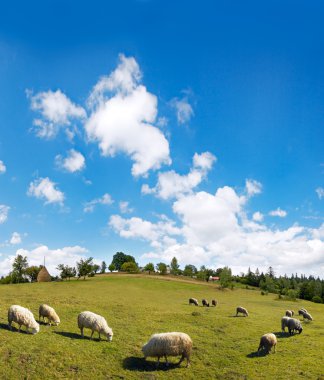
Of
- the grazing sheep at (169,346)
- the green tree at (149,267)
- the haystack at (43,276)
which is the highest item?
the green tree at (149,267)

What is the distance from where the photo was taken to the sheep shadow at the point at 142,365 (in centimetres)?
2302

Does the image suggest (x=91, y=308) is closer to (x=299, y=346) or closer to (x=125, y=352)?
(x=125, y=352)

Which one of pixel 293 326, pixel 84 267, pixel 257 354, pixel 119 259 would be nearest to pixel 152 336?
pixel 257 354

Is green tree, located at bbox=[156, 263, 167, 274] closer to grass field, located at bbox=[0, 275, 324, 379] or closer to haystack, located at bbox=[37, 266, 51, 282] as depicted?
haystack, located at bbox=[37, 266, 51, 282]

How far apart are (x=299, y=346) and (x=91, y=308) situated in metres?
24.7

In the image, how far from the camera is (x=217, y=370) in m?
23.9

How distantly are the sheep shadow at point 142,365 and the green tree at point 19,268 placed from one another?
90.9 metres

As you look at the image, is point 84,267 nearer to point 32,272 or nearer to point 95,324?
point 32,272

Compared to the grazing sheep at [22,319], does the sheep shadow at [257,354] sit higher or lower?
lower

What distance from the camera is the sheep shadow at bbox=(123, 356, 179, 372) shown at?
23.0 metres

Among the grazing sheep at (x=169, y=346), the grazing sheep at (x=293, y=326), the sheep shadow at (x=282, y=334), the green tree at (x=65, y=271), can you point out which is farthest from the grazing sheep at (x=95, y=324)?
the green tree at (x=65, y=271)

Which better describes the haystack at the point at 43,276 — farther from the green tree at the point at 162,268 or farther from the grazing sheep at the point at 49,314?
the grazing sheep at the point at 49,314

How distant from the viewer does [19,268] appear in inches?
4114

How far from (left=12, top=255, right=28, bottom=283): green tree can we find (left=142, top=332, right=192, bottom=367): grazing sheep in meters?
92.0
